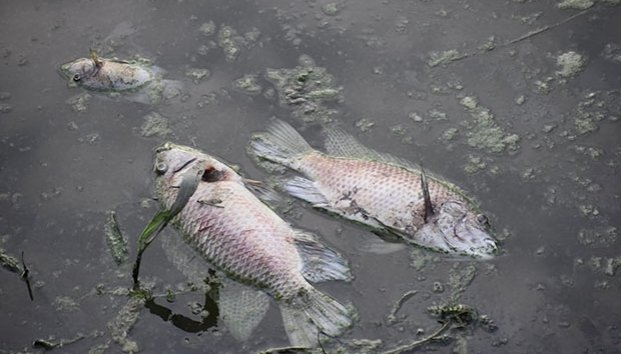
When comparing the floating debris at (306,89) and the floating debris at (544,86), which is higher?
the floating debris at (544,86)

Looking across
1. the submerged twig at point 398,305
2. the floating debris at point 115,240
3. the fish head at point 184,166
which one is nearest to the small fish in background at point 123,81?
the fish head at point 184,166

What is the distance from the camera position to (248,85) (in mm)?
3695

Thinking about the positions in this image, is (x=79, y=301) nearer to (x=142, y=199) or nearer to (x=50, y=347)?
(x=50, y=347)

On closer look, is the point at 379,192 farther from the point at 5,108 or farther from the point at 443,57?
the point at 5,108

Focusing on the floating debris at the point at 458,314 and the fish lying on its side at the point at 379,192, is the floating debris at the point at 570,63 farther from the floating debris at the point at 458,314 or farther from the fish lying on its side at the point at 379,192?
the floating debris at the point at 458,314

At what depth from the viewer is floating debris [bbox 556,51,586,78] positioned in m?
3.65

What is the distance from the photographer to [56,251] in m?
3.26

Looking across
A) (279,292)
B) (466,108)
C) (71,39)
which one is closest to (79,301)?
(279,292)

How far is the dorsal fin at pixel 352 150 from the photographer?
11.0ft

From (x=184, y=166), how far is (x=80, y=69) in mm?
824

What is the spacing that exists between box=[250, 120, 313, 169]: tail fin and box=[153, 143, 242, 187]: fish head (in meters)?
0.18

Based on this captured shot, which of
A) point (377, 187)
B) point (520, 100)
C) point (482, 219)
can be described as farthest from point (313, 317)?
point (520, 100)

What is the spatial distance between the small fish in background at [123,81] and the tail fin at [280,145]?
19.3 inches

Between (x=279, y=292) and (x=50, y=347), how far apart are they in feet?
2.68
